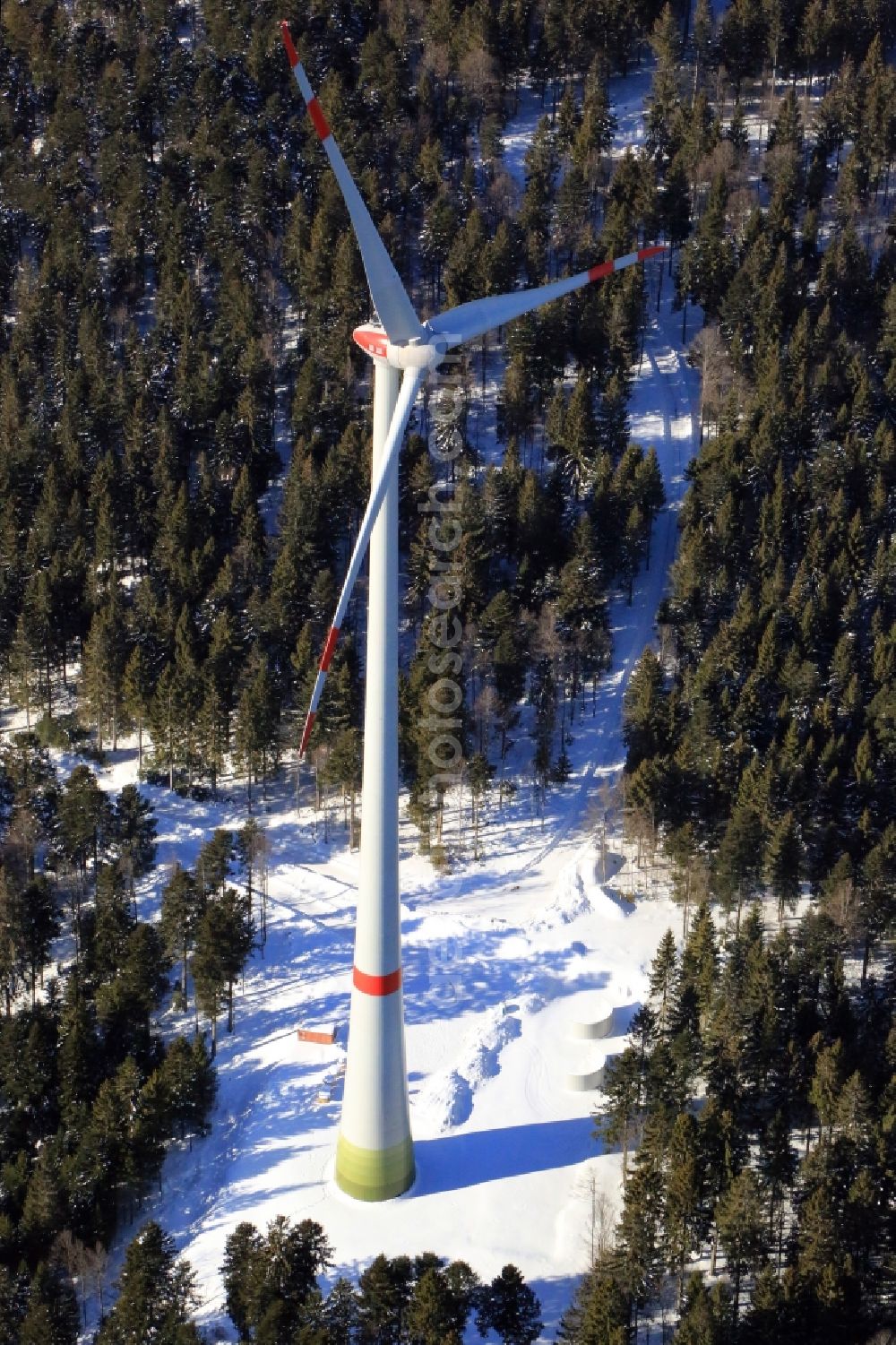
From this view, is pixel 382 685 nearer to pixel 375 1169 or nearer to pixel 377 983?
pixel 377 983

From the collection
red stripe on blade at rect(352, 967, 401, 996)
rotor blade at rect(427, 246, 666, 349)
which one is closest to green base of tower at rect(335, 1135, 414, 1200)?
red stripe on blade at rect(352, 967, 401, 996)

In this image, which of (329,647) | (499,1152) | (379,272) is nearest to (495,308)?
(379,272)

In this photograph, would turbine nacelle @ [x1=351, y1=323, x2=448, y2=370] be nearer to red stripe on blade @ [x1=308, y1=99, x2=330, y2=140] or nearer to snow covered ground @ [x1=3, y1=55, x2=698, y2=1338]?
red stripe on blade @ [x1=308, y1=99, x2=330, y2=140]

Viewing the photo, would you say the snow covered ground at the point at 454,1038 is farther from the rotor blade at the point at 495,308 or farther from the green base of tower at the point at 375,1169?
the rotor blade at the point at 495,308

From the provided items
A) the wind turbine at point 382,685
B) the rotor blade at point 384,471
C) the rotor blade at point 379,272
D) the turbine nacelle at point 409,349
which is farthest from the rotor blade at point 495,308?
the rotor blade at point 384,471

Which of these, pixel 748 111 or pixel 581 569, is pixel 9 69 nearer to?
pixel 748 111

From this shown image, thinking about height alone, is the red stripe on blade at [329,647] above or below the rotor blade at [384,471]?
below
